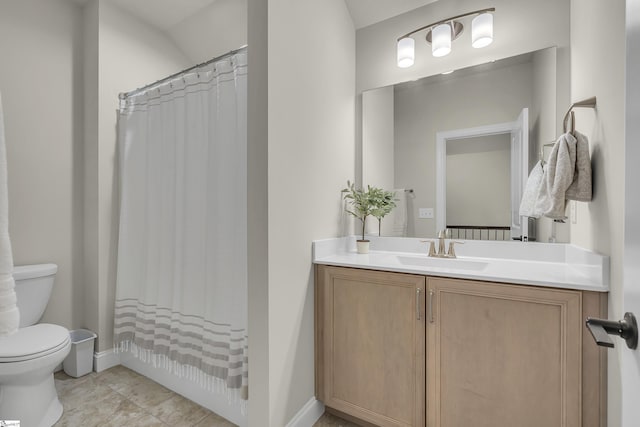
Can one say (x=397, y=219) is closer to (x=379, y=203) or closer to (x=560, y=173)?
(x=379, y=203)

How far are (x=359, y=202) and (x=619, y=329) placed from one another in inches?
58.3

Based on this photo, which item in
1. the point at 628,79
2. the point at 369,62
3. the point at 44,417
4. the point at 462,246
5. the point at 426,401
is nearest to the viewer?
the point at 628,79

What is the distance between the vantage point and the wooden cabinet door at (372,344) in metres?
1.38

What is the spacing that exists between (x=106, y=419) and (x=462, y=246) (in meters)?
2.26

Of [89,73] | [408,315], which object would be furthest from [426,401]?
[89,73]

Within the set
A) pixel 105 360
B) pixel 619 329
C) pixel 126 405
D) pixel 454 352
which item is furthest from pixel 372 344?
pixel 105 360

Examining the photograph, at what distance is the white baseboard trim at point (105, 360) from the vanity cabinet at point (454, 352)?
5.34 ft

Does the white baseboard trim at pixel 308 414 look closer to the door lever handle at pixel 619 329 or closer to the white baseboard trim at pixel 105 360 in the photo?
the door lever handle at pixel 619 329

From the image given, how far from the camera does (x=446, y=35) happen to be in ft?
5.80

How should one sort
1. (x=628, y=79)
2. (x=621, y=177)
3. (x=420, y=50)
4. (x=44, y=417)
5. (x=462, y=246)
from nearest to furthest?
1. (x=628, y=79)
2. (x=621, y=177)
3. (x=44, y=417)
4. (x=462, y=246)
5. (x=420, y=50)

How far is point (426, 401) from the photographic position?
1.35m

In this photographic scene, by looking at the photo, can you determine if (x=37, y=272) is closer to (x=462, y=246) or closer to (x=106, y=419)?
(x=106, y=419)

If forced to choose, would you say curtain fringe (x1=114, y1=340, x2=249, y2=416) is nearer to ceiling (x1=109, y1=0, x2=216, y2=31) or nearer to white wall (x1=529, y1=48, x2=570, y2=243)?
white wall (x1=529, y1=48, x2=570, y2=243)

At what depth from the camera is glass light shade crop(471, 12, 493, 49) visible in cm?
166
